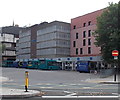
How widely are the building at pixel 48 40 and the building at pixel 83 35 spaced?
8.53 feet

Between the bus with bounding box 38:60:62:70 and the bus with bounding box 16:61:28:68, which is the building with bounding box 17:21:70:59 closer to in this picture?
the bus with bounding box 16:61:28:68

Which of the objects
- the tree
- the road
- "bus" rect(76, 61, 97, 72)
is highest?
the tree

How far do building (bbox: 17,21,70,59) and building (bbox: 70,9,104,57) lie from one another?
8.53ft

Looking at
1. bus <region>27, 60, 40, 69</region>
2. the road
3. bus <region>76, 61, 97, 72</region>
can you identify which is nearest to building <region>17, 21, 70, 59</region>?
bus <region>27, 60, 40, 69</region>

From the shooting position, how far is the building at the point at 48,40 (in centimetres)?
8212

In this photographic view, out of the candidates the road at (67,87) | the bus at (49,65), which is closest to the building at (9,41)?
the bus at (49,65)

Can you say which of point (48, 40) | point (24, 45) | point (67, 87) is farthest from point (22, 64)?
point (67, 87)

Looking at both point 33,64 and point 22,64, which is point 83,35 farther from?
point 22,64

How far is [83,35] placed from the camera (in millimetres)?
77000

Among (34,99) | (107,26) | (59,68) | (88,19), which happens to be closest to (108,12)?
(107,26)

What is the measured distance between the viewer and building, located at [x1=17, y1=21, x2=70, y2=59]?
269ft

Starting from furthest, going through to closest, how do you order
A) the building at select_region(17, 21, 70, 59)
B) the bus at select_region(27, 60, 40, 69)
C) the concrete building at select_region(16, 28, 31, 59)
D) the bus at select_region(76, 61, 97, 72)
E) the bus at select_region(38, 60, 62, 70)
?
the concrete building at select_region(16, 28, 31, 59), the building at select_region(17, 21, 70, 59), the bus at select_region(27, 60, 40, 69), the bus at select_region(38, 60, 62, 70), the bus at select_region(76, 61, 97, 72)

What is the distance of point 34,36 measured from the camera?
3824 inches

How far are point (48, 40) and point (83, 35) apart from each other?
14.8 metres
